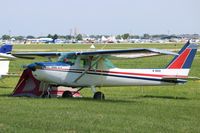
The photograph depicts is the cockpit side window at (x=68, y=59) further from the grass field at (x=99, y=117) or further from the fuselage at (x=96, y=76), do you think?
the grass field at (x=99, y=117)

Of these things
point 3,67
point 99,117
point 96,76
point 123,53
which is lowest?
point 3,67

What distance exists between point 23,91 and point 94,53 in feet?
10.6

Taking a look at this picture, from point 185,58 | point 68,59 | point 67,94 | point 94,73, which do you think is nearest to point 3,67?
point 67,94

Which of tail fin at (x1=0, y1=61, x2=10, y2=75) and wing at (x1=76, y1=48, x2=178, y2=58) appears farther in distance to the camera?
tail fin at (x1=0, y1=61, x2=10, y2=75)

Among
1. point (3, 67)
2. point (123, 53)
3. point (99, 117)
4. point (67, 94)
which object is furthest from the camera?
point (3, 67)

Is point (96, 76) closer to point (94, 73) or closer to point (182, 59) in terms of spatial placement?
point (94, 73)

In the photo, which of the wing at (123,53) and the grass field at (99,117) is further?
the wing at (123,53)

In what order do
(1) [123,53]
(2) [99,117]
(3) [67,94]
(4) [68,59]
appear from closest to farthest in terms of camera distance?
1. (2) [99,117]
2. (1) [123,53]
3. (4) [68,59]
4. (3) [67,94]

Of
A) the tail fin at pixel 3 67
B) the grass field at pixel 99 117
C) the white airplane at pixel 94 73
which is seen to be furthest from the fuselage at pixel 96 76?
the tail fin at pixel 3 67

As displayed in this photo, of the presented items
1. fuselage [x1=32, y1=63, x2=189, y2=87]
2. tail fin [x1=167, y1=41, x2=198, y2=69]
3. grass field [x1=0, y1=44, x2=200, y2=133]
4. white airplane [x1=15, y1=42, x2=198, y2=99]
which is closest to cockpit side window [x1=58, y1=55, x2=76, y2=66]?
white airplane [x1=15, y1=42, x2=198, y2=99]

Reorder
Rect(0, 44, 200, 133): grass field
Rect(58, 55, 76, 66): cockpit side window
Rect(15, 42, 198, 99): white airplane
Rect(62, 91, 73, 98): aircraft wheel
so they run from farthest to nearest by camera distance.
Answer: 1. Rect(62, 91, 73, 98): aircraft wheel
2. Rect(58, 55, 76, 66): cockpit side window
3. Rect(15, 42, 198, 99): white airplane
4. Rect(0, 44, 200, 133): grass field

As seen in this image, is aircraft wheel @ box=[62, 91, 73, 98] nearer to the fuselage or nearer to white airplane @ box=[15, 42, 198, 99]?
white airplane @ box=[15, 42, 198, 99]

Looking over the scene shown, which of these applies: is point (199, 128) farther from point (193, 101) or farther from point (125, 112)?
point (193, 101)

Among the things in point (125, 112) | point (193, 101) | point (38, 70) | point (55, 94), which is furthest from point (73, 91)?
point (125, 112)
